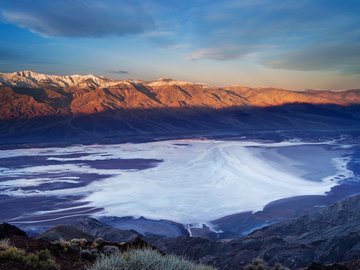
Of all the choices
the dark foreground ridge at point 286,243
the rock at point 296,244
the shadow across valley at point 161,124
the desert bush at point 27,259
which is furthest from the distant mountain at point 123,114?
the desert bush at point 27,259

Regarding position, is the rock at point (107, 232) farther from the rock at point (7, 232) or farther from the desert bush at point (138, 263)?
the desert bush at point (138, 263)

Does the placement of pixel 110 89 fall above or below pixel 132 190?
above

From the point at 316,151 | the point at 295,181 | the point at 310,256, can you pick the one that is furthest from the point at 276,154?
the point at 310,256

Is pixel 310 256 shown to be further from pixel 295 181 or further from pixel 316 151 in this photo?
pixel 316 151

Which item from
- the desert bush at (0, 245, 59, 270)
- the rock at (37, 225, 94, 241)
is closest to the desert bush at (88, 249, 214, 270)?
the desert bush at (0, 245, 59, 270)

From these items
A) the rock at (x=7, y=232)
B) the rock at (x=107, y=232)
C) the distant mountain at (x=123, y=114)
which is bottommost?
the rock at (x=107, y=232)

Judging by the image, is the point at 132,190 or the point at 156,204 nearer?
the point at 156,204

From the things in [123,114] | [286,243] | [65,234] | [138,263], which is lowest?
[286,243]

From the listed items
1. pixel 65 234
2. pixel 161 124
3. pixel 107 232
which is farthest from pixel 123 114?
pixel 65 234

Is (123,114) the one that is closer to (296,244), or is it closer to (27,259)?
(296,244)

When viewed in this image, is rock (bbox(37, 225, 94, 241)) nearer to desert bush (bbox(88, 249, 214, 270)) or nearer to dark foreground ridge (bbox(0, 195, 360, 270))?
dark foreground ridge (bbox(0, 195, 360, 270))

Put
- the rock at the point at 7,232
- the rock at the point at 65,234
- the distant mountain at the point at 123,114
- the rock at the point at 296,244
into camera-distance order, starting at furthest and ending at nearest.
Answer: the distant mountain at the point at 123,114 → the rock at the point at 296,244 → the rock at the point at 65,234 → the rock at the point at 7,232
